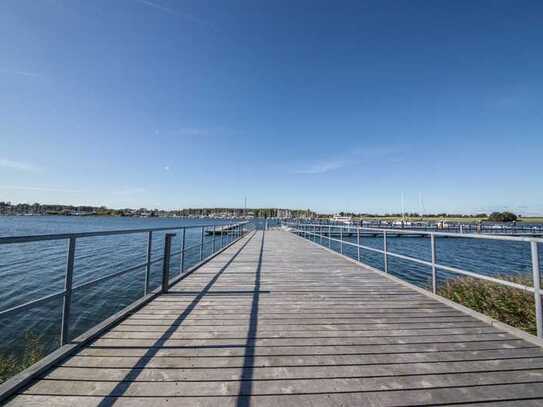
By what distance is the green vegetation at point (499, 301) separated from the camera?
14.6 ft

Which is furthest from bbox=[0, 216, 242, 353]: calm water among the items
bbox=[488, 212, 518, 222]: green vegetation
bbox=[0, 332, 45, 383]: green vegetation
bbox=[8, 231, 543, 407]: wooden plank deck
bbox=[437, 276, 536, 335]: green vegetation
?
bbox=[488, 212, 518, 222]: green vegetation

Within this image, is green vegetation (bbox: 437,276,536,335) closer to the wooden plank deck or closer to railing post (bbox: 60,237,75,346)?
the wooden plank deck

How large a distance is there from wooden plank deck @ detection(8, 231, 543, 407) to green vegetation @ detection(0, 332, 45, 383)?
2.45 m

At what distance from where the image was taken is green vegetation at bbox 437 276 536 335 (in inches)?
175

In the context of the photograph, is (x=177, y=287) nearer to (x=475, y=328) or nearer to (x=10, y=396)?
(x=10, y=396)

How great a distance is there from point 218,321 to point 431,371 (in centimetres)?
201

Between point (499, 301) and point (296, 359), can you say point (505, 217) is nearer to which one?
point (499, 301)

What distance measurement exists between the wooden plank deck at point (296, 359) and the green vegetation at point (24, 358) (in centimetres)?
245

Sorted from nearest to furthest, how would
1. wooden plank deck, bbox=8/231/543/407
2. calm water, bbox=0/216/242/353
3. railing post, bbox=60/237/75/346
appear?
wooden plank deck, bbox=8/231/543/407 < railing post, bbox=60/237/75/346 < calm water, bbox=0/216/242/353

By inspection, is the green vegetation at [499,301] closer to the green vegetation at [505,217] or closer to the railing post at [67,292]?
the railing post at [67,292]

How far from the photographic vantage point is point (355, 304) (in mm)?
3459

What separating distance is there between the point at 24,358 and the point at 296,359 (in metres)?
5.08

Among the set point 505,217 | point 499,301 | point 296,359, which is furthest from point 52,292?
point 505,217

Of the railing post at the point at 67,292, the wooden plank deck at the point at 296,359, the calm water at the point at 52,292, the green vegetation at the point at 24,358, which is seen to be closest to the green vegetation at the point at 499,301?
the wooden plank deck at the point at 296,359
